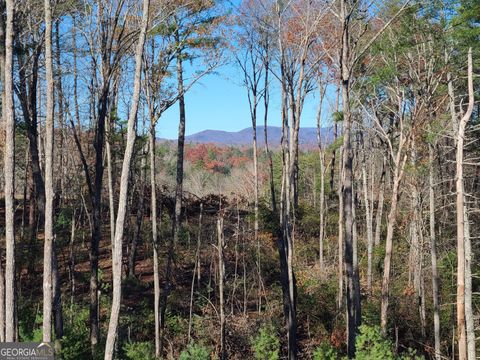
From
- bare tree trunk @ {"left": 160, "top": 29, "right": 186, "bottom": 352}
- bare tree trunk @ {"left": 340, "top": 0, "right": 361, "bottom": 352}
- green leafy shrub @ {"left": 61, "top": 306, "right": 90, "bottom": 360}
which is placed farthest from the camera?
bare tree trunk @ {"left": 160, "top": 29, "right": 186, "bottom": 352}

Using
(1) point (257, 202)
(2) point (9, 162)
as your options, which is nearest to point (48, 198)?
(2) point (9, 162)

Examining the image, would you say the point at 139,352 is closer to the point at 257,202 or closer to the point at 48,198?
the point at 48,198

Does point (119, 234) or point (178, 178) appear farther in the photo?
point (178, 178)

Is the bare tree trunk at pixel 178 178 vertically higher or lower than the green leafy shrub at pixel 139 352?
higher

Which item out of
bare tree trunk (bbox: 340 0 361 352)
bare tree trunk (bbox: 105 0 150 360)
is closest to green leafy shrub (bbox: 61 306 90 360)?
bare tree trunk (bbox: 105 0 150 360)

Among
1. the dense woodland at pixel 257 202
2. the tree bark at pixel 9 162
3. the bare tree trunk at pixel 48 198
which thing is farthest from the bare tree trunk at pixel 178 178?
the tree bark at pixel 9 162

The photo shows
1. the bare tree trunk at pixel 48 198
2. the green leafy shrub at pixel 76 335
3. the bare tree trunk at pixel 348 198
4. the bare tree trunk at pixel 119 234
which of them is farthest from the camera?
the green leafy shrub at pixel 76 335

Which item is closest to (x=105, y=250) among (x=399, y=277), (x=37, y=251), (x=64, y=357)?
(x=37, y=251)

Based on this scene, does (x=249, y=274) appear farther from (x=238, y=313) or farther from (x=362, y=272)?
(x=362, y=272)

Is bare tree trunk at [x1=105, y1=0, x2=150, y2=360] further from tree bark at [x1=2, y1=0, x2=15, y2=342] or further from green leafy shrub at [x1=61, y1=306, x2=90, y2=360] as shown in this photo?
green leafy shrub at [x1=61, y1=306, x2=90, y2=360]

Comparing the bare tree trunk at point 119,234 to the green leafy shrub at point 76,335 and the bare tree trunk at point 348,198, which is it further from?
→ the bare tree trunk at point 348,198

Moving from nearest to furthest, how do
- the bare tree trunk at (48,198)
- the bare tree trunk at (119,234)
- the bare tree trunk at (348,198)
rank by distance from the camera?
the bare tree trunk at (119,234) < the bare tree trunk at (48,198) < the bare tree trunk at (348,198)

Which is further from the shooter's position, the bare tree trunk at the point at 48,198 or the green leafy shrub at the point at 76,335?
the green leafy shrub at the point at 76,335

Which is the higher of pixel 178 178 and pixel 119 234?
pixel 178 178
